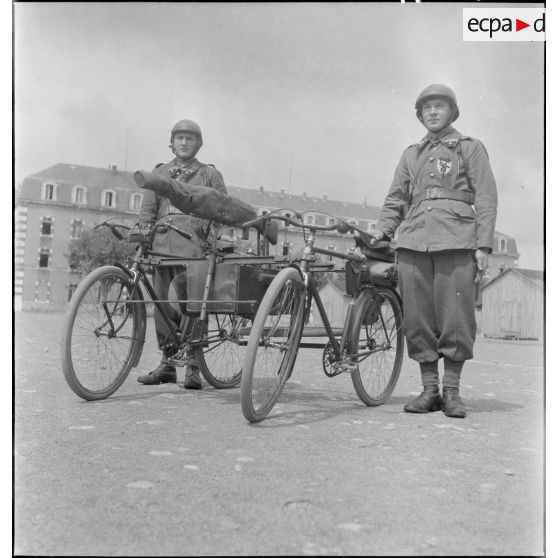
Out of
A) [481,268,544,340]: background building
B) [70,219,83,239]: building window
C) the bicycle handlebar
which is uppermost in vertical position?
[70,219,83,239]: building window

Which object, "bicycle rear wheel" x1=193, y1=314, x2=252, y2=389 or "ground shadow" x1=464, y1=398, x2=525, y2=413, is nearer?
"ground shadow" x1=464, y1=398, x2=525, y2=413

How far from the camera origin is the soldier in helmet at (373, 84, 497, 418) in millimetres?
4113

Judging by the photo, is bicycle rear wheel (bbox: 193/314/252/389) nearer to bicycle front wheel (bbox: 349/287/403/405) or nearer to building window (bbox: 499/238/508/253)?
bicycle front wheel (bbox: 349/287/403/405)

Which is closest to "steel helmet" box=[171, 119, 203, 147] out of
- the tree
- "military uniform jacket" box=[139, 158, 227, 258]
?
"military uniform jacket" box=[139, 158, 227, 258]

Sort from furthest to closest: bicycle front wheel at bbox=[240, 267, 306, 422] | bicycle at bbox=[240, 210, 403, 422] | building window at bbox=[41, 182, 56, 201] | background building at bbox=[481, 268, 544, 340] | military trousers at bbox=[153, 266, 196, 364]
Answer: background building at bbox=[481, 268, 544, 340]
building window at bbox=[41, 182, 56, 201]
military trousers at bbox=[153, 266, 196, 364]
bicycle at bbox=[240, 210, 403, 422]
bicycle front wheel at bbox=[240, 267, 306, 422]

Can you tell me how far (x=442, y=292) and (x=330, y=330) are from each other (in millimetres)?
845

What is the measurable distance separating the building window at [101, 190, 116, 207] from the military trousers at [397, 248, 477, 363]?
45861 mm

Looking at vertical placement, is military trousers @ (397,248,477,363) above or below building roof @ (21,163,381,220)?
below

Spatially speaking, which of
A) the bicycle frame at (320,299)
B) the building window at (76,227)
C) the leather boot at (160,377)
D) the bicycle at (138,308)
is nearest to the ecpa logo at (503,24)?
the bicycle frame at (320,299)

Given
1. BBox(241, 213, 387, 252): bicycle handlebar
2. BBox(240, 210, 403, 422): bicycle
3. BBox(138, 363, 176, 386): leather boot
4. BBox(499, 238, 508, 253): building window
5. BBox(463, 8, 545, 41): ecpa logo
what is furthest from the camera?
BBox(138, 363, 176, 386): leather boot

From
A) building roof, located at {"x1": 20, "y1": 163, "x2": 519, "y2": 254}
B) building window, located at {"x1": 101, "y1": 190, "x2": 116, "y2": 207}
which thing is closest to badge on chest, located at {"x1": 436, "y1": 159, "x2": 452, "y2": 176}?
building roof, located at {"x1": 20, "y1": 163, "x2": 519, "y2": 254}

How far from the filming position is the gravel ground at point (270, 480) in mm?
1873

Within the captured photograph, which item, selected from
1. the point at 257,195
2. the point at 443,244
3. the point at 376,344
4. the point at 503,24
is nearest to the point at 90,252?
the point at 257,195

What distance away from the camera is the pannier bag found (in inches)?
159
